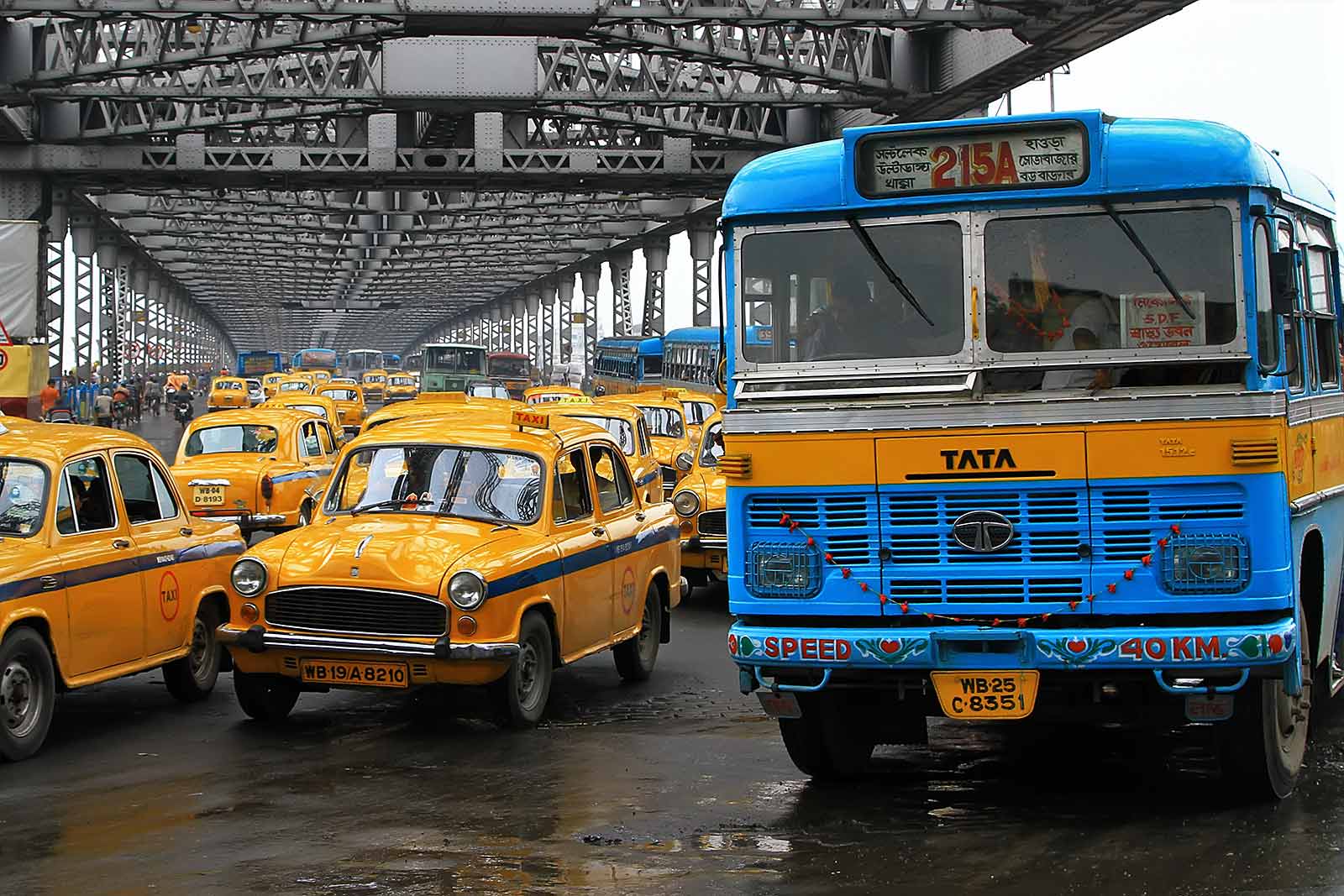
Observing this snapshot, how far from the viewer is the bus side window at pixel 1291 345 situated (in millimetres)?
8235

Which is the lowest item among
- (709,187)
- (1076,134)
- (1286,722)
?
(1286,722)

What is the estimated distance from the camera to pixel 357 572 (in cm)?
1063

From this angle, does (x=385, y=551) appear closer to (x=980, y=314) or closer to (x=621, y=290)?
(x=980, y=314)

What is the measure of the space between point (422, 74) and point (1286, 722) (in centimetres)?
3052

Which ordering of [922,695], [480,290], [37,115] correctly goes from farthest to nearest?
[480,290] → [37,115] → [922,695]

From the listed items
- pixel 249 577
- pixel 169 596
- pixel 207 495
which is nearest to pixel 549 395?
pixel 207 495

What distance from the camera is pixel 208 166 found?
142 feet

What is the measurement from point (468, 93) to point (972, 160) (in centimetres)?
2977

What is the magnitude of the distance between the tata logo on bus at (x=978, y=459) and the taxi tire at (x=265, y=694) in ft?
15.1

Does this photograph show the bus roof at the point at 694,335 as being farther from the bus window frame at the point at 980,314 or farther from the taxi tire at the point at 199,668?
the bus window frame at the point at 980,314

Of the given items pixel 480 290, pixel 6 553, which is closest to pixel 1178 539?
pixel 6 553

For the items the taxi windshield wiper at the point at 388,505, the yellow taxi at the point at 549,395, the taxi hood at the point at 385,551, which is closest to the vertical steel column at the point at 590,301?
the yellow taxi at the point at 549,395

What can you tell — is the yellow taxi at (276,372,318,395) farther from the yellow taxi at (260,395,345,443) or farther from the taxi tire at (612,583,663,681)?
the taxi tire at (612,583,663,681)

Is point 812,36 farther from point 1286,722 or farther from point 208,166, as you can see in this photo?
point 1286,722
